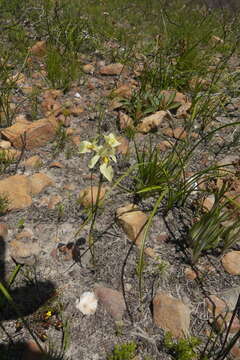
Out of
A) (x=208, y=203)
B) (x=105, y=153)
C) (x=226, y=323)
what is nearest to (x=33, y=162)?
(x=105, y=153)

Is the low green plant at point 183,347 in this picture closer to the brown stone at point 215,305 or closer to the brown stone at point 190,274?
the brown stone at point 215,305

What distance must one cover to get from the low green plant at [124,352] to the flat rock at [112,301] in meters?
0.21

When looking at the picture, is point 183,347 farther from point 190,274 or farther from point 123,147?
point 123,147

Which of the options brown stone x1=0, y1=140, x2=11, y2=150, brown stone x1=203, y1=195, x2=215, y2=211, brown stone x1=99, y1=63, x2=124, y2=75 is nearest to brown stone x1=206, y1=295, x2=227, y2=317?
brown stone x1=203, y1=195, x2=215, y2=211

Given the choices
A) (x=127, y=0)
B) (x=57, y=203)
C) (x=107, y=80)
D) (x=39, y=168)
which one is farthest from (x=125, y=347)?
(x=127, y=0)

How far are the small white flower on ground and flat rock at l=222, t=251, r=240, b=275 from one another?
3.26 ft

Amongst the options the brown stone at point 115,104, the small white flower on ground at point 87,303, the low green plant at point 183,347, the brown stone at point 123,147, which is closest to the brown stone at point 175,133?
the brown stone at point 123,147

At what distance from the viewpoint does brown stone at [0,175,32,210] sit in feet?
8.03

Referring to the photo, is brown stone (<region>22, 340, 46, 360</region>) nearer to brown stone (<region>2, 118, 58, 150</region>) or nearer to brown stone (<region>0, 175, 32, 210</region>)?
brown stone (<region>0, 175, 32, 210</region>)

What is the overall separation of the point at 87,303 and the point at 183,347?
0.65 meters

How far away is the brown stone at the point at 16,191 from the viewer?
8.03ft

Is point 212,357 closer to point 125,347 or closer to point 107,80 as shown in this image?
point 125,347

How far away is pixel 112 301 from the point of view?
199cm

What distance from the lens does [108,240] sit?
2326mm
